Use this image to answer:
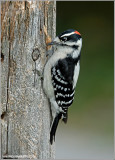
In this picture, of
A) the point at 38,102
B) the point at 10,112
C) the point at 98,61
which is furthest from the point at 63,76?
the point at 98,61

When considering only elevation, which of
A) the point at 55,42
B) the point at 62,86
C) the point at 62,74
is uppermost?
the point at 55,42

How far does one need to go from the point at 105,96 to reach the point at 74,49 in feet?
17.3

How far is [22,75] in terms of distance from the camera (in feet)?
13.2

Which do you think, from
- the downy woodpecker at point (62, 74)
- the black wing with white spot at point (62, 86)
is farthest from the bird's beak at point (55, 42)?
the black wing with white spot at point (62, 86)

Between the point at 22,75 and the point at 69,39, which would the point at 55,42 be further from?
the point at 22,75

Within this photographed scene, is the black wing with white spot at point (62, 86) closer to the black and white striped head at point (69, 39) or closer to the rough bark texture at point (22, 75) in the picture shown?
the black and white striped head at point (69, 39)

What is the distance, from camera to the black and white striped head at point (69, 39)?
434 cm

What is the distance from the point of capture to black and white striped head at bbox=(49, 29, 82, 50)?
434 cm

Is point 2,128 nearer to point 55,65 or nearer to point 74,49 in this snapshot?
point 55,65

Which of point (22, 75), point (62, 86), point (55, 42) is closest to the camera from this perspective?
point (22, 75)

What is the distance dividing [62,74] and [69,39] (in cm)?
42

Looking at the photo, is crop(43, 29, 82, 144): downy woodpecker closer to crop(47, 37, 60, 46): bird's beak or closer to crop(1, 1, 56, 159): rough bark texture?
crop(47, 37, 60, 46): bird's beak

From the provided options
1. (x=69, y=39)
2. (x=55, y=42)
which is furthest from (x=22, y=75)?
(x=69, y=39)

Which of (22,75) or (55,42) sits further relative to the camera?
(55,42)
